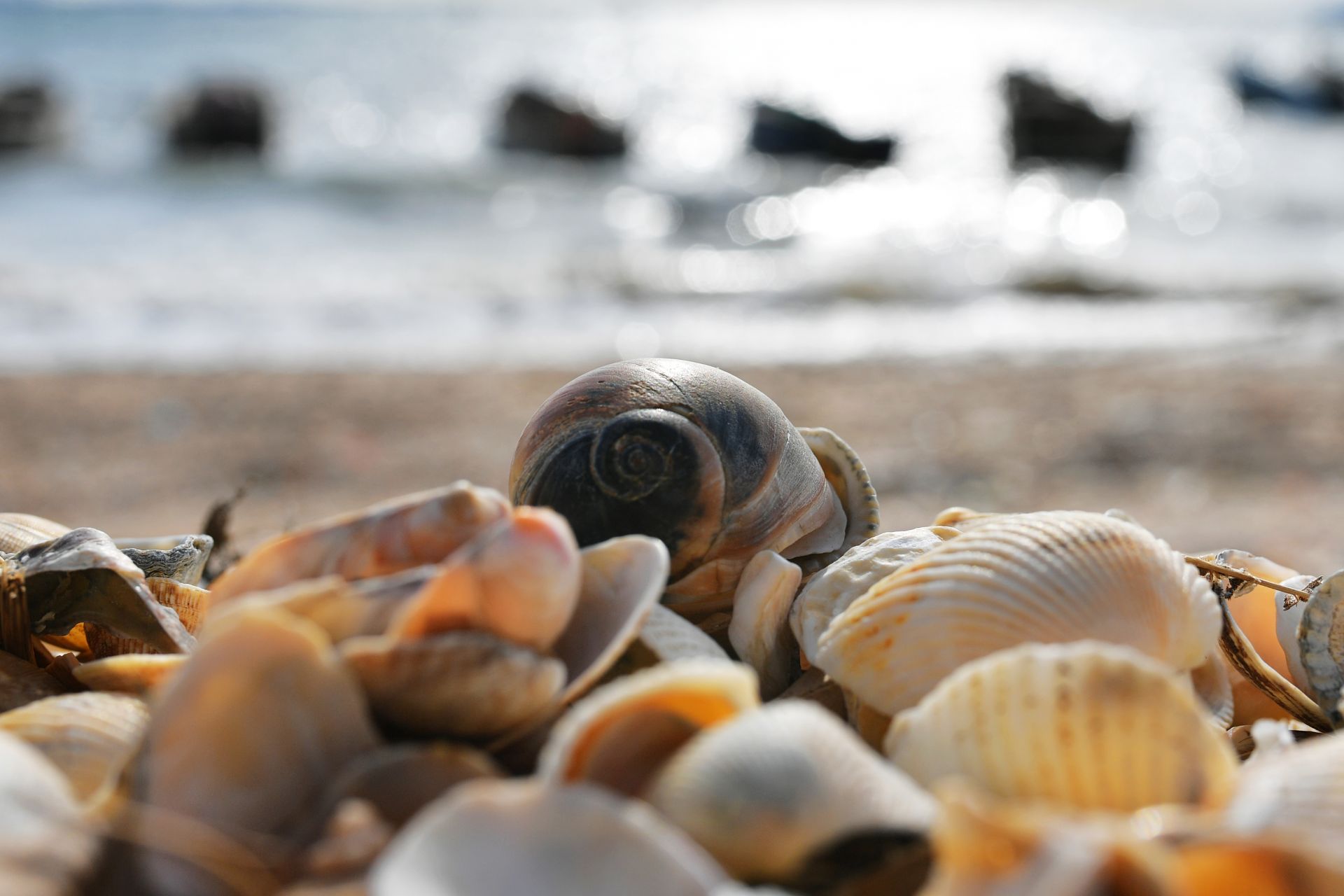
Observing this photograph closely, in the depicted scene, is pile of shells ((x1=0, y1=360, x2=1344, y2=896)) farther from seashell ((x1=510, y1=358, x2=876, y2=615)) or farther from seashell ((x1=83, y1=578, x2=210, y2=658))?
seashell ((x1=83, y1=578, x2=210, y2=658))

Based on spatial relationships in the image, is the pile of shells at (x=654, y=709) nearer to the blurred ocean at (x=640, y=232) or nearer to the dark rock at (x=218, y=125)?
the blurred ocean at (x=640, y=232)

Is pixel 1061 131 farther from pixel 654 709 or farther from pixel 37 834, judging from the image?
pixel 37 834

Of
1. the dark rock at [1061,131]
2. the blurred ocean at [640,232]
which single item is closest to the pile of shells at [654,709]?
the blurred ocean at [640,232]

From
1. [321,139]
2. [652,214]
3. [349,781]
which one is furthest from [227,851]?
[321,139]

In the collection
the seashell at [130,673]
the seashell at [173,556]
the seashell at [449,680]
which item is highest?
the seashell at [449,680]

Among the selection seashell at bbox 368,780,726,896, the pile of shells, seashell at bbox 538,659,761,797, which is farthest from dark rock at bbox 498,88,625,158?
seashell at bbox 368,780,726,896
